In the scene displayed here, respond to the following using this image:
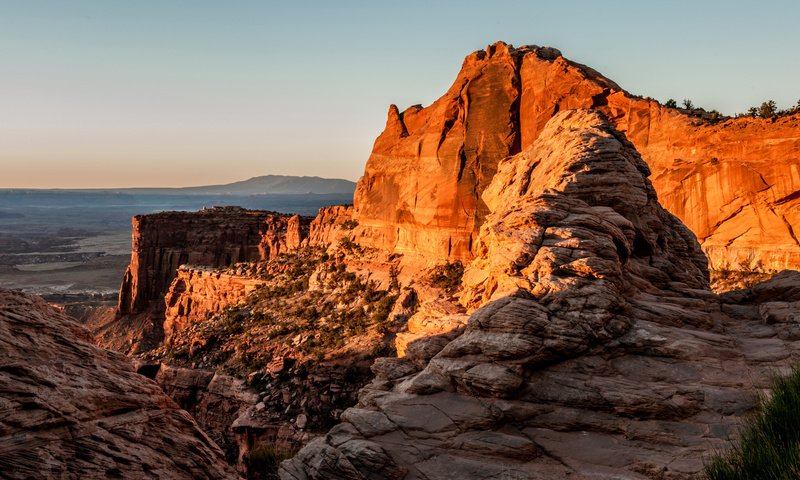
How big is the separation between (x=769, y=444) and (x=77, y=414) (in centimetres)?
1247

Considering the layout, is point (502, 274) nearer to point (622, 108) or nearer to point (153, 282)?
point (622, 108)

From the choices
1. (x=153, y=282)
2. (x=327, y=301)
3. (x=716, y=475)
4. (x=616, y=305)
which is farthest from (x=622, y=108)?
(x=153, y=282)

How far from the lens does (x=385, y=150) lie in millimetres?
53188

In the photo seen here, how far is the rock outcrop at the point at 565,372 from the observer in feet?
45.2

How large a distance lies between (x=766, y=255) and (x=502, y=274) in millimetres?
30176

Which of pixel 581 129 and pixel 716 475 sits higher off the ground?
pixel 581 129

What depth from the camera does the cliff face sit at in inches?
1556

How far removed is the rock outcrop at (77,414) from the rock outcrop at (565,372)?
13.7 ft

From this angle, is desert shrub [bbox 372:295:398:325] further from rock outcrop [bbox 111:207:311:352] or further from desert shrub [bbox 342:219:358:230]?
rock outcrop [bbox 111:207:311:352]

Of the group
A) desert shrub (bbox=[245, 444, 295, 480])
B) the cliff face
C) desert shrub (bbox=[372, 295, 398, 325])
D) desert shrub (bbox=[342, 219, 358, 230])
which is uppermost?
the cliff face

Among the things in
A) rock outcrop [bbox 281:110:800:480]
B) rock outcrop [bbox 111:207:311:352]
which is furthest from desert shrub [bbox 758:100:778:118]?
rock outcrop [bbox 111:207:311:352]

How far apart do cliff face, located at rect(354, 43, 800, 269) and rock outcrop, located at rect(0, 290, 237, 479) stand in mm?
32881

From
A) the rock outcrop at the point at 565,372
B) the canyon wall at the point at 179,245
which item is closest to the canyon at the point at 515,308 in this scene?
the rock outcrop at the point at 565,372

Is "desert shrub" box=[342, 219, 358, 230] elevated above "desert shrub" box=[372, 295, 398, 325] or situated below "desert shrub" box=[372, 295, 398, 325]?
above
